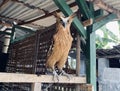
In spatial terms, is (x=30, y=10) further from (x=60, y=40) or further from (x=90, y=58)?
(x=90, y=58)

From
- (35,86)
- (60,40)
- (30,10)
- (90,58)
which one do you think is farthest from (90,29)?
(30,10)

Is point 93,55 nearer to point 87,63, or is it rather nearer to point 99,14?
point 87,63

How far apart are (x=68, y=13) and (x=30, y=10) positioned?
163 centimetres

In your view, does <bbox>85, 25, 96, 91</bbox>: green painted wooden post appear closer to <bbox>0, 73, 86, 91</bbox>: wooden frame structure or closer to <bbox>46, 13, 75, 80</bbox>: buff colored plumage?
<bbox>0, 73, 86, 91</bbox>: wooden frame structure

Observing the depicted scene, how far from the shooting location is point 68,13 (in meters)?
2.96

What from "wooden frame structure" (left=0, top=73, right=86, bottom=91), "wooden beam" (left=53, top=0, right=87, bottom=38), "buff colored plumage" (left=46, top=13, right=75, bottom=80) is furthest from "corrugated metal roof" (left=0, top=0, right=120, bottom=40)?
"wooden frame structure" (left=0, top=73, right=86, bottom=91)

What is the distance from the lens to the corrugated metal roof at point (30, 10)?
3.84 meters

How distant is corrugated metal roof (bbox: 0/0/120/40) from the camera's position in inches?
151

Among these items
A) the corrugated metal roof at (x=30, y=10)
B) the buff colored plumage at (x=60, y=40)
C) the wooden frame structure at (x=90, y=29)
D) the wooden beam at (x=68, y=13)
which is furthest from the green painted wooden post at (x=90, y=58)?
the corrugated metal roof at (x=30, y=10)

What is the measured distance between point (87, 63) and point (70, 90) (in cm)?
53

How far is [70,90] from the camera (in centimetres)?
336

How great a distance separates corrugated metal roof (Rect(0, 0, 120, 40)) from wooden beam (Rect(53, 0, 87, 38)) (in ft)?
1.96

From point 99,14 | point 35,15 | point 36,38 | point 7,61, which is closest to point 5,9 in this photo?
point 35,15

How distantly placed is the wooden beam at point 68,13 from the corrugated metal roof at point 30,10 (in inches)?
23.5
